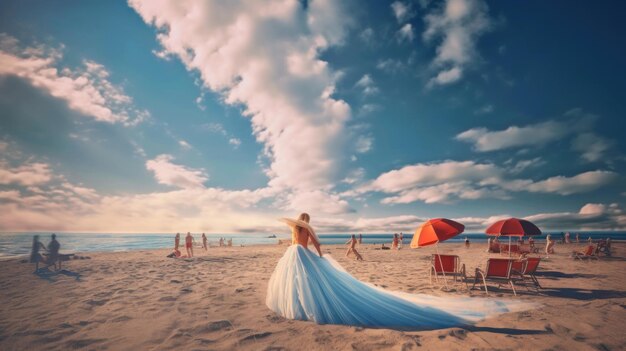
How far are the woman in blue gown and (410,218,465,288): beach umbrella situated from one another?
5.24ft

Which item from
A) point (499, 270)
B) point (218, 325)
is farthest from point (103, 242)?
point (499, 270)

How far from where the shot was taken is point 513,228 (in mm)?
8742

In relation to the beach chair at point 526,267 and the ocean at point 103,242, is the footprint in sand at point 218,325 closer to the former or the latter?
the beach chair at point 526,267

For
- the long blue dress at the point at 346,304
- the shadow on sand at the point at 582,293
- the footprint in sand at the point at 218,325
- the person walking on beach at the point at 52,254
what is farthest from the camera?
the person walking on beach at the point at 52,254

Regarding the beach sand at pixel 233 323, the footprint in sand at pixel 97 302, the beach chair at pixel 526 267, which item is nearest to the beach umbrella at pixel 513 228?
the beach chair at pixel 526 267

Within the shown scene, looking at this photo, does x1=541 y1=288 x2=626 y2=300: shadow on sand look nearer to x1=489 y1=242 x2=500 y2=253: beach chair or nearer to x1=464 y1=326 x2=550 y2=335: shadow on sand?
x1=464 y1=326 x2=550 y2=335: shadow on sand

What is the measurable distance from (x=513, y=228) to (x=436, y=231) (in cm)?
345

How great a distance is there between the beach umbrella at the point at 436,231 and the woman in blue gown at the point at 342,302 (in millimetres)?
1598

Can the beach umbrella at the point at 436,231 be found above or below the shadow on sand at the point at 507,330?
above

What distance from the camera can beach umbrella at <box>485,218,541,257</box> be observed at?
8539mm

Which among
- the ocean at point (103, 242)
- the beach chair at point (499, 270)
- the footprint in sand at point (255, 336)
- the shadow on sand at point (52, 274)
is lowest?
the ocean at point (103, 242)

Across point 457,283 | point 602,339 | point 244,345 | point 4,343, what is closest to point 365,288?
point 244,345

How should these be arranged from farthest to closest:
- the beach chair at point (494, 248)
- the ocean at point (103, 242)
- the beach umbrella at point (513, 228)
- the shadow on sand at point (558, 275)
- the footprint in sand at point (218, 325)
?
1. the ocean at point (103, 242)
2. the beach chair at point (494, 248)
3. the shadow on sand at point (558, 275)
4. the beach umbrella at point (513, 228)
5. the footprint in sand at point (218, 325)

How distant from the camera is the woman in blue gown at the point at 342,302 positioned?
487 centimetres
